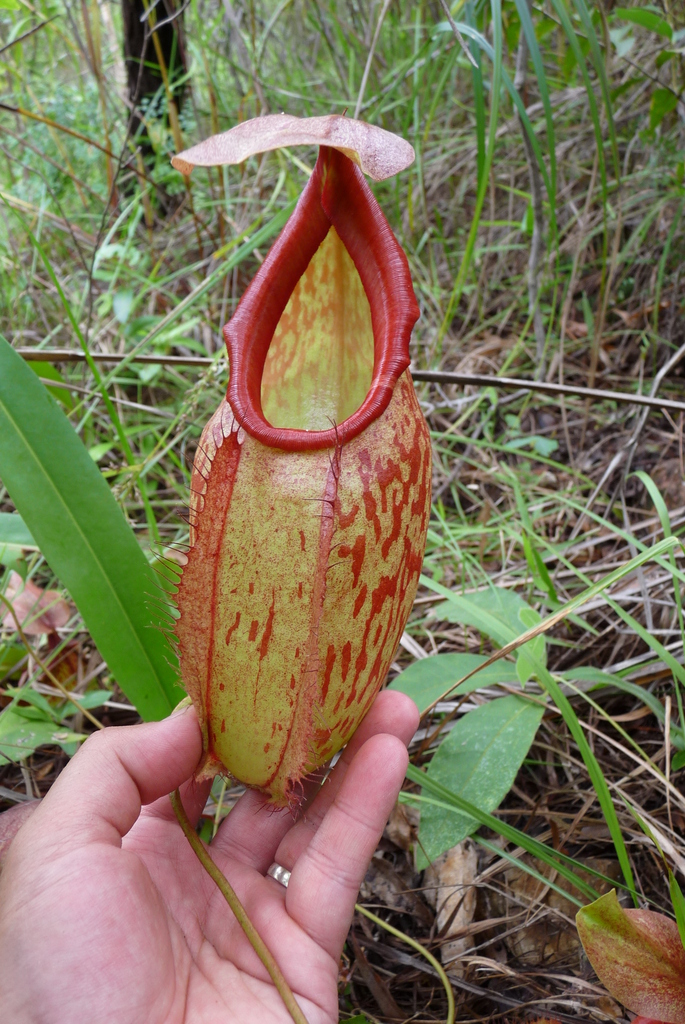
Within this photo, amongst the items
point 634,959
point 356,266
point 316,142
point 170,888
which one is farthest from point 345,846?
point 316,142

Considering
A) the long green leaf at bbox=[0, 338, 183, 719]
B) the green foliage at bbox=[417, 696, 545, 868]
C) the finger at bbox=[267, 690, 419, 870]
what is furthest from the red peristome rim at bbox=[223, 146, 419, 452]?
the green foliage at bbox=[417, 696, 545, 868]

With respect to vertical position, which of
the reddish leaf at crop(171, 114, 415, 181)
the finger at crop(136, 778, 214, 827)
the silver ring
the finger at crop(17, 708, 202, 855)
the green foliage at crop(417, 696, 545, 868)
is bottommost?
the silver ring

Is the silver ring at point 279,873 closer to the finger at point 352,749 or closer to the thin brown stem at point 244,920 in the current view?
the finger at point 352,749

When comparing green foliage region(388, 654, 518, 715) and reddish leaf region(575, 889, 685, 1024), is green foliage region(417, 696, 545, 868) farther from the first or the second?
reddish leaf region(575, 889, 685, 1024)

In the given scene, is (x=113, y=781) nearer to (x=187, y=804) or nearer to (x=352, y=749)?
(x=187, y=804)

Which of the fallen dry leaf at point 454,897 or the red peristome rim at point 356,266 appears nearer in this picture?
the red peristome rim at point 356,266

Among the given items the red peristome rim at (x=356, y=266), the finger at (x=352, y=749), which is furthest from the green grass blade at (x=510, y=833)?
the red peristome rim at (x=356, y=266)

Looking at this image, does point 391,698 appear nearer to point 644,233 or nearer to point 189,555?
point 189,555
